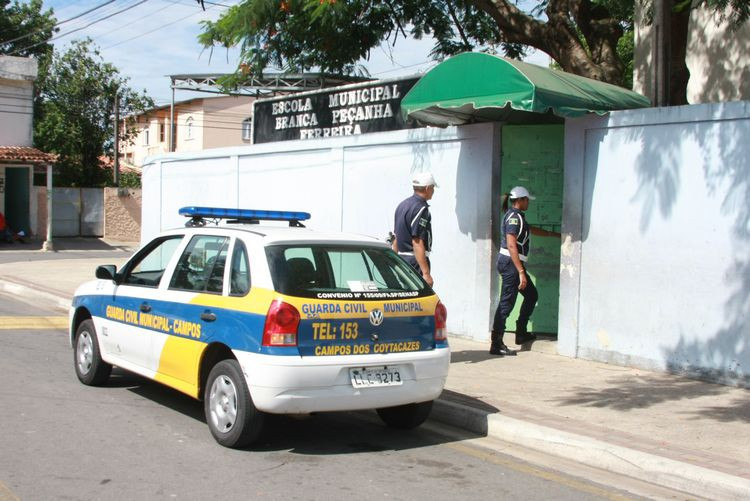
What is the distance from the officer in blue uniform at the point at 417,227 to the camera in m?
8.63

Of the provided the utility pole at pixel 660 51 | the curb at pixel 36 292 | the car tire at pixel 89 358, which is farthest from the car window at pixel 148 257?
the curb at pixel 36 292

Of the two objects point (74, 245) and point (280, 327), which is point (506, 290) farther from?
point (74, 245)

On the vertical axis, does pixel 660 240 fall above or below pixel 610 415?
above

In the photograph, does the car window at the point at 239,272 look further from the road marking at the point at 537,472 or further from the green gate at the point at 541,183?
the green gate at the point at 541,183

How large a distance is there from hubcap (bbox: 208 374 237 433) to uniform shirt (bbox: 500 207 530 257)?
4.21 meters

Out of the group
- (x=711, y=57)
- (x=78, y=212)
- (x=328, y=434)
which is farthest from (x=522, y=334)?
(x=78, y=212)

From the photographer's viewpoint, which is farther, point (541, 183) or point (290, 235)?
point (541, 183)

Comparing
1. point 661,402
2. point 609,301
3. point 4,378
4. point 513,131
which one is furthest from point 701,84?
point 4,378

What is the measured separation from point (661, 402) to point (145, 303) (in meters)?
4.46

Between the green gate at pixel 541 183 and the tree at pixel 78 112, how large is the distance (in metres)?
32.6

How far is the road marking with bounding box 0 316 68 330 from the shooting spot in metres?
11.7

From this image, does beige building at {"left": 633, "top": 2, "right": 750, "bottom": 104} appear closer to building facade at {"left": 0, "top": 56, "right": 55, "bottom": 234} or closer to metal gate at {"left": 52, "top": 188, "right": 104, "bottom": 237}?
building facade at {"left": 0, "top": 56, "right": 55, "bottom": 234}

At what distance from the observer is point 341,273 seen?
6289mm

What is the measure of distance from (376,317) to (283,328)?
718 millimetres
